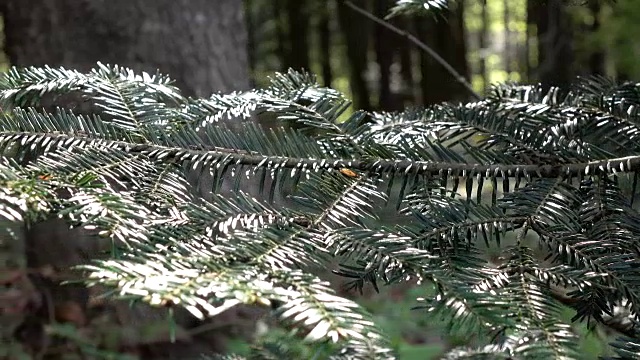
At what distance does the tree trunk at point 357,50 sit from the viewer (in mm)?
8594

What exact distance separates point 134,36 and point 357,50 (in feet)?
23.5

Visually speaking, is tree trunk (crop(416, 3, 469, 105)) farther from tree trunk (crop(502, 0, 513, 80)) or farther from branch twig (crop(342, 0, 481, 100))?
branch twig (crop(342, 0, 481, 100))

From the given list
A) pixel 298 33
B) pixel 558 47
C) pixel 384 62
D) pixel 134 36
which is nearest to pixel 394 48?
pixel 384 62

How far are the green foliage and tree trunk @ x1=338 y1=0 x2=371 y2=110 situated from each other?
7.87 m

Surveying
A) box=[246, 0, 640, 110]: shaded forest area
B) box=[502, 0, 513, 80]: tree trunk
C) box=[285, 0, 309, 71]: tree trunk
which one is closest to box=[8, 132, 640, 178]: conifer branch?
box=[246, 0, 640, 110]: shaded forest area

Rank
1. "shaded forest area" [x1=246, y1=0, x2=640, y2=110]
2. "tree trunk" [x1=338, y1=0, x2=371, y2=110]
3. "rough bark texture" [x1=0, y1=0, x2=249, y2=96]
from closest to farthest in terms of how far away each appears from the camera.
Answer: "rough bark texture" [x1=0, y1=0, x2=249, y2=96] < "shaded forest area" [x1=246, y1=0, x2=640, y2=110] < "tree trunk" [x1=338, y1=0, x2=371, y2=110]

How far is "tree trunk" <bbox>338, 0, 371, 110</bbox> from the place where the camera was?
28.2 feet

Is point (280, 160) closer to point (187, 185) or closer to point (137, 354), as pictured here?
point (187, 185)

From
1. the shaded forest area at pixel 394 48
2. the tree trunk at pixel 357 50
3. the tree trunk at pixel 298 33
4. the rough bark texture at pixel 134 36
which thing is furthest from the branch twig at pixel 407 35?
the tree trunk at pixel 357 50

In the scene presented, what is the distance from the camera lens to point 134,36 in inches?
70.8

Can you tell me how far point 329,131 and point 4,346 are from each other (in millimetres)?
2133

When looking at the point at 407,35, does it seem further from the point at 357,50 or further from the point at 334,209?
the point at 357,50

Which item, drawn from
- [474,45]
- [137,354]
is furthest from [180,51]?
[474,45]

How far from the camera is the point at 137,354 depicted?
7.85 ft
